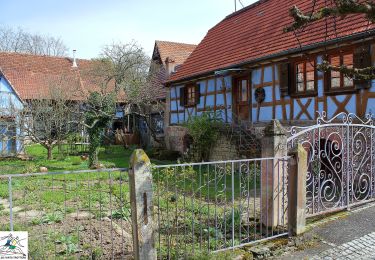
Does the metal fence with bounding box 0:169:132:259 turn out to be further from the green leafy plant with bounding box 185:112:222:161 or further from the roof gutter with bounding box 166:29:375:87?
the green leafy plant with bounding box 185:112:222:161

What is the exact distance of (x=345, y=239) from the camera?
525 cm

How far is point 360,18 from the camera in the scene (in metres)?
9.99

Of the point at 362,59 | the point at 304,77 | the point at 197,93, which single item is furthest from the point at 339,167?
the point at 197,93

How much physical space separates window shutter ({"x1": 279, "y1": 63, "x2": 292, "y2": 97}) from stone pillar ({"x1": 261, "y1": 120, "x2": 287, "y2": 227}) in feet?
20.6

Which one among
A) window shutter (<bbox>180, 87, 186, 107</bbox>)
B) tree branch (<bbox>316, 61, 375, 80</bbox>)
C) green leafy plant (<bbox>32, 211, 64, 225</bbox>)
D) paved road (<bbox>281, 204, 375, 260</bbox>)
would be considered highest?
window shutter (<bbox>180, 87, 186, 107</bbox>)

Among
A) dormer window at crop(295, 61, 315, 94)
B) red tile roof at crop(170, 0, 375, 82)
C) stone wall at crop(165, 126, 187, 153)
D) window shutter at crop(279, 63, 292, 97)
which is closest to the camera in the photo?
red tile roof at crop(170, 0, 375, 82)

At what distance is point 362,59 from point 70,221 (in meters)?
7.66

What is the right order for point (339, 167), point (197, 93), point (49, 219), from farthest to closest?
point (197, 93), point (339, 167), point (49, 219)

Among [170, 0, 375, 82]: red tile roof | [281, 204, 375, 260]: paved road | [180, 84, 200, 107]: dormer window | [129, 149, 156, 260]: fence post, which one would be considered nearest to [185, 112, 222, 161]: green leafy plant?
[170, 0, 375, 82]: red tile roof

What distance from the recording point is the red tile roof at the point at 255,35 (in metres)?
10.6

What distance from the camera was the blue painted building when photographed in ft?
31.4

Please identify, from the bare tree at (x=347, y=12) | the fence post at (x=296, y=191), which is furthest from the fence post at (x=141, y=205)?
the bare tree at (x=347, y=12)

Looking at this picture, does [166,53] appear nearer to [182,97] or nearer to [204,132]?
[182,97]

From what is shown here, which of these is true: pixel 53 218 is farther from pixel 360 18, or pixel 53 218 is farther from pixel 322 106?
pixel 360 18
